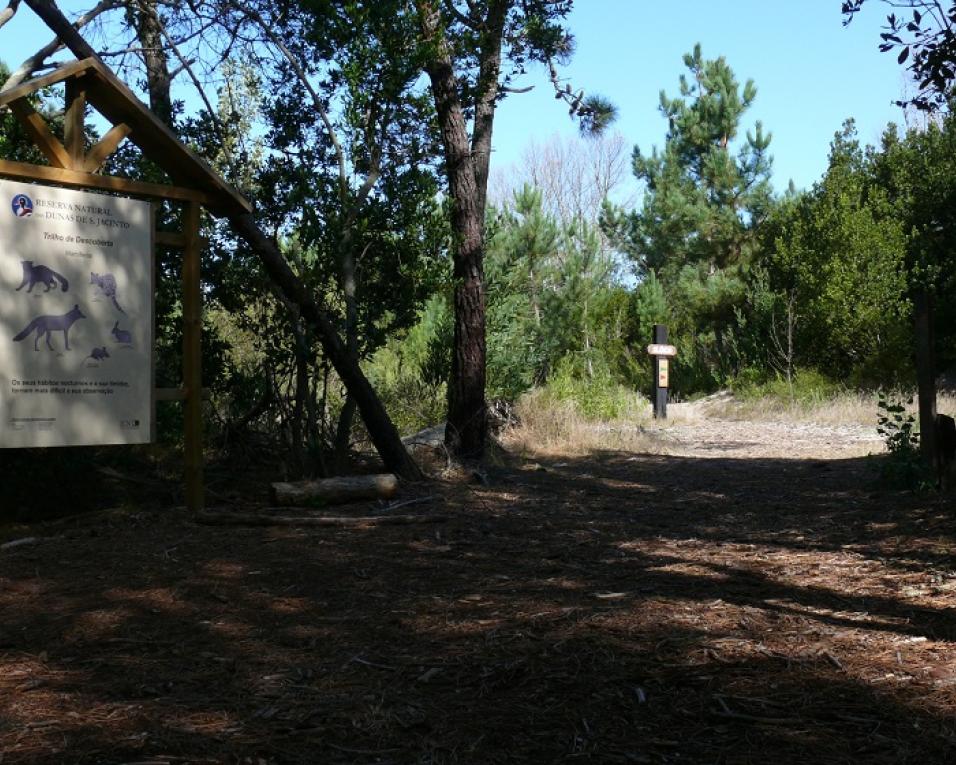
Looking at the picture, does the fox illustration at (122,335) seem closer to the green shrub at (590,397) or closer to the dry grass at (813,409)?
the green shrub at (590,397)

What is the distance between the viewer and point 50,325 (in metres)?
7.36

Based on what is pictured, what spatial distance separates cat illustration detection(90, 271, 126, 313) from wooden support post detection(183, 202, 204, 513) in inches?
27.0

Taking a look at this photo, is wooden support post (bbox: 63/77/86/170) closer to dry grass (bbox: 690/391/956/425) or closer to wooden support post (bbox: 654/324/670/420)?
dry grass (bbox: 690/391/956/425)

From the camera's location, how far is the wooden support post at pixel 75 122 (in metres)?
7.66

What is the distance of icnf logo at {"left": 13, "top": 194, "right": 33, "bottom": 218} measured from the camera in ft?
23.5

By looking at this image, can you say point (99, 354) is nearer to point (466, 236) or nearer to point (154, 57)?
point (154, 57)

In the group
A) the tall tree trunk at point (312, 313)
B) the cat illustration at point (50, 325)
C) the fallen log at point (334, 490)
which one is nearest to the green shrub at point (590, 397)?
the tall tree trunk at point (312, 313)

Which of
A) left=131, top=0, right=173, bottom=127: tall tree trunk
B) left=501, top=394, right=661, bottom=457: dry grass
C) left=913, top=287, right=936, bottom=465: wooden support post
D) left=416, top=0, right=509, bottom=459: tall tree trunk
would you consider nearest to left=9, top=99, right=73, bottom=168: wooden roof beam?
left=131, top=0, right=173, bottom=127: tall tree trunk

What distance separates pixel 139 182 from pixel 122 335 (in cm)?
123

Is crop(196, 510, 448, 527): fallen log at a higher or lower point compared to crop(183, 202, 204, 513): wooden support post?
lower

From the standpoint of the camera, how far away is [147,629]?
4820 millimetres

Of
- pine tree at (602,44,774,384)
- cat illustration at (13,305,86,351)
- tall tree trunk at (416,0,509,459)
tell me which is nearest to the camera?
cat illustration at (13,305,86,351)

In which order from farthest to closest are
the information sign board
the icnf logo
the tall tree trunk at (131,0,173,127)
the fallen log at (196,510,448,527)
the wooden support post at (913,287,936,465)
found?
the information sign board < the tall tree trunk at (131,0,173,127) < the wooden support post at (913,287,936,465) < the fallen log at (196,510,448,527) < the icnf logo

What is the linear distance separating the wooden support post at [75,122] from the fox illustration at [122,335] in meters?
1.23
